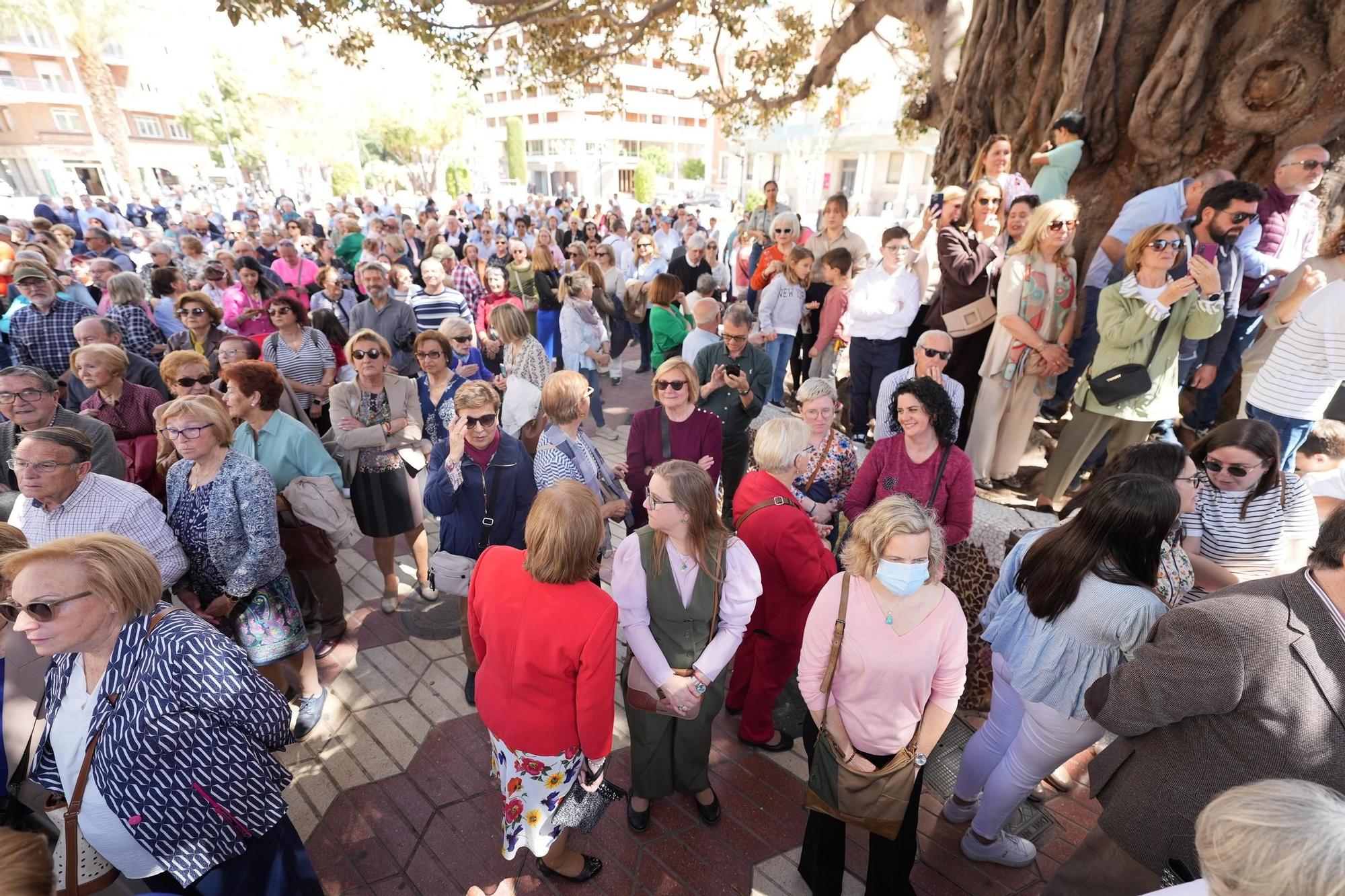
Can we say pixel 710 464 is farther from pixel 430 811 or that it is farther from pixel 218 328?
pixel 218 328

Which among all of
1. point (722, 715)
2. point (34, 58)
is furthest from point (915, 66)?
point (34, 58)

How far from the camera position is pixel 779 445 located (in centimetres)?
269

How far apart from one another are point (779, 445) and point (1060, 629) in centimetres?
126

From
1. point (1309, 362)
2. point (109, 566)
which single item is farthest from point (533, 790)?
point (1309, 362)

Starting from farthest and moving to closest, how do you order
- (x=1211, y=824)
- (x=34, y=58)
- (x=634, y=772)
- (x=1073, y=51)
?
(x=34, y=58) → (x=1073, y=51) → (x=634, y=772) → (x=1211, y=824)

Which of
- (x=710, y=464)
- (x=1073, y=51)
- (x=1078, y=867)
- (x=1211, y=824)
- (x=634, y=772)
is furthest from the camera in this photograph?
(x=1073, y=51)

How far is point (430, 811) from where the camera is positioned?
9.04 ft

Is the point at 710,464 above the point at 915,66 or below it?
below

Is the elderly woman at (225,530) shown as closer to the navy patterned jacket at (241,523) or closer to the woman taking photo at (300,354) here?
the navy patterned jacket at (241,523)

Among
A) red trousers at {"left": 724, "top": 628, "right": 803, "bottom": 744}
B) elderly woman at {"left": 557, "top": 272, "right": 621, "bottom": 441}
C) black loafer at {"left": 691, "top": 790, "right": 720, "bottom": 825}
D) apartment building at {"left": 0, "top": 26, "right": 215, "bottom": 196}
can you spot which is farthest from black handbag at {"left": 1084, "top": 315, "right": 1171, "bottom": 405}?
apartment building at {"left": 0, "top": 26, "right": 215, "bottom": 196}

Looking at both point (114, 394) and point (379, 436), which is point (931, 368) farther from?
point (114, 394)

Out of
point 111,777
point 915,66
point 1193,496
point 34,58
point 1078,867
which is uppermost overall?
point 34,58

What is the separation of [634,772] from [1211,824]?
2024mm

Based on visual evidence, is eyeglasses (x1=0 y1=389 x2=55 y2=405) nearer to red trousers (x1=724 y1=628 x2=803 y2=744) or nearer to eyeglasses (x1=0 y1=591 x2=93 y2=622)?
eyeglasses (x1=0 y1=591 x2=93 y2=622)
